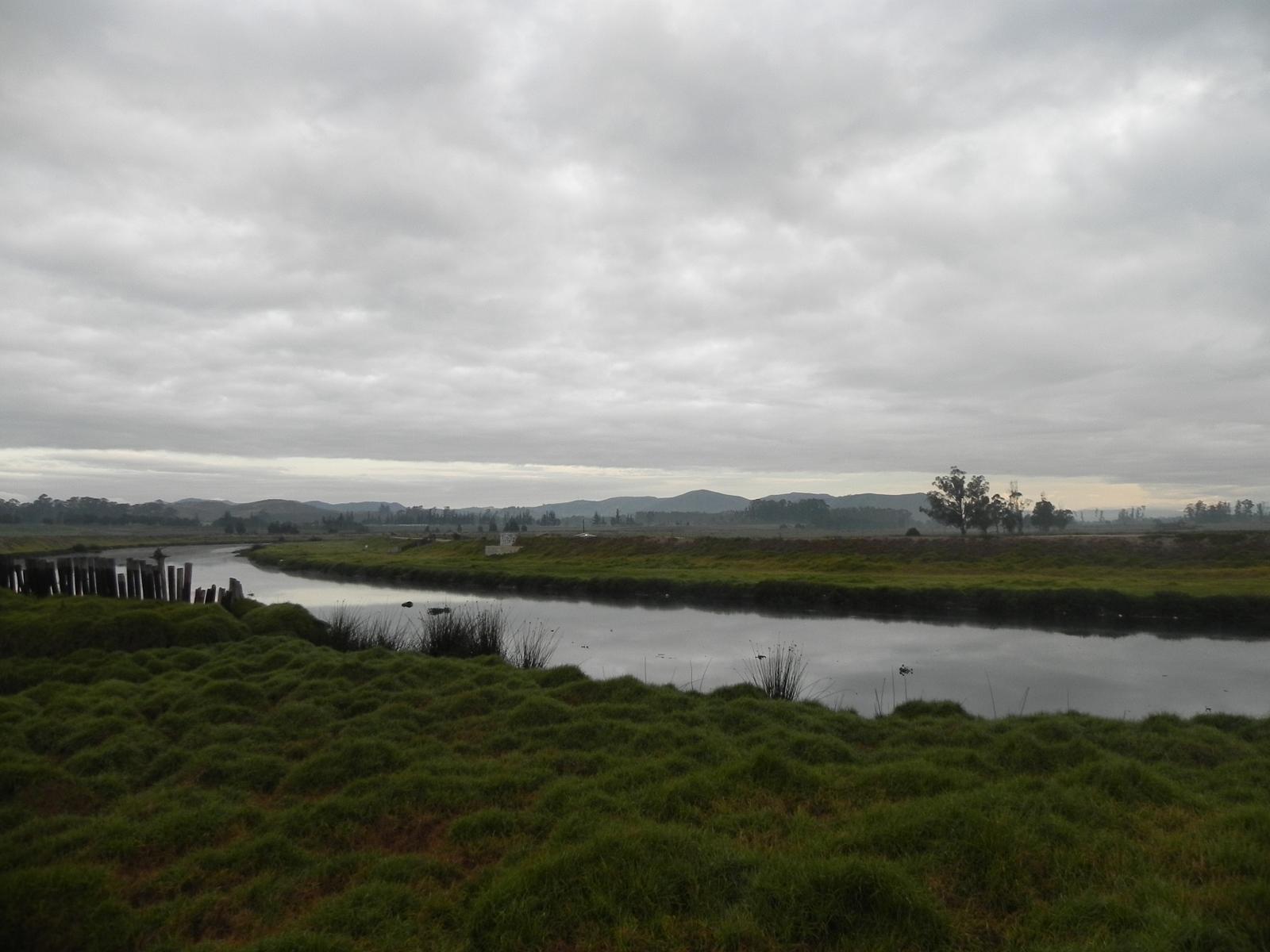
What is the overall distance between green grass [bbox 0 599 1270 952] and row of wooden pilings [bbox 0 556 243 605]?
1053cm

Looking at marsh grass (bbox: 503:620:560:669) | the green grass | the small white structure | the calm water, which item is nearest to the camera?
the green grass

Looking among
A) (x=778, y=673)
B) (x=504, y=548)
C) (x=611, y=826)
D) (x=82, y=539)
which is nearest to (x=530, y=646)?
(x=778, y=673)

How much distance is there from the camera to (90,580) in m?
19.1

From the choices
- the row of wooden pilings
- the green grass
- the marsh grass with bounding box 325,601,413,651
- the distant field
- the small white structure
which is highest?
the row of wooden pilings

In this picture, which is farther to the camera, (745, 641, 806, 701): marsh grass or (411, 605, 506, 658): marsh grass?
(411, 605, 506, 658): marsh grass

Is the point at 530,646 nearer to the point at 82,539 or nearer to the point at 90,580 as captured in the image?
the point at 90,580

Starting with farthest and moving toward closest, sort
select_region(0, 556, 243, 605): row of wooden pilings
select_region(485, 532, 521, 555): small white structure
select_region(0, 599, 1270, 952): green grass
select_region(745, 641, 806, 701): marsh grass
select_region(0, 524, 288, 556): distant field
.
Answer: select_region(0, 524, 288, 556): distant field, select_region(485, 532, 521, 555): small white structure, select_region(0, 556, 243, 605): row of wooden pilings, select_region(745, 641, 806, 701): marsh grass, select_region(0, 599, 1270, 952): green grass

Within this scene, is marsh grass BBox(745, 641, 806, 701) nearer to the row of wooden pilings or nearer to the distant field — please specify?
the row of wooden pilings

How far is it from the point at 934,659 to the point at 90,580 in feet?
70.1

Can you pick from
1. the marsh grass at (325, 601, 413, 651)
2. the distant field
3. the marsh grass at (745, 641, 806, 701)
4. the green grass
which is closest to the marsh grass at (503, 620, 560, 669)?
the marsh grass at (325, 601, 413, 651)

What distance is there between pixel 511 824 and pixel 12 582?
20.4 meters

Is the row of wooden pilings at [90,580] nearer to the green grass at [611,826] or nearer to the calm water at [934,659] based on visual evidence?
the calm water at [934,659]

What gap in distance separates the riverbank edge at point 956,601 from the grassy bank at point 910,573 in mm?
53

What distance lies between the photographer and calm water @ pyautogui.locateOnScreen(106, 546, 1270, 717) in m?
14.6
